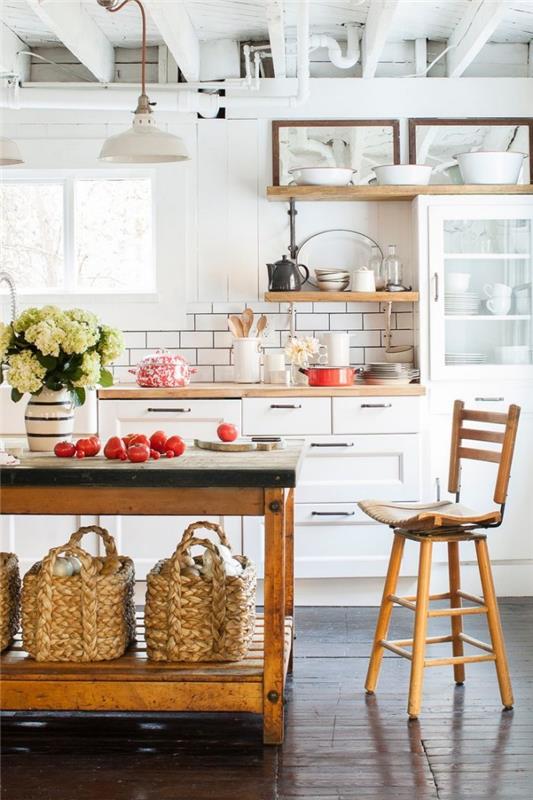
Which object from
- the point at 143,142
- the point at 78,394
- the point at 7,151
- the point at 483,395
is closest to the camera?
the point at 78,394

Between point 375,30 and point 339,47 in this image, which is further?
point 339,47

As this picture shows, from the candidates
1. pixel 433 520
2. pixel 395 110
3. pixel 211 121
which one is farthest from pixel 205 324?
pixel 433 520

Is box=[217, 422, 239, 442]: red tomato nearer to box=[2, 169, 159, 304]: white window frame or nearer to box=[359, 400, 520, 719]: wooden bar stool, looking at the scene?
box=[359, 400, 520, 719]: wooden bar stool

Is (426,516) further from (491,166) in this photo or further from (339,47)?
(339,47)

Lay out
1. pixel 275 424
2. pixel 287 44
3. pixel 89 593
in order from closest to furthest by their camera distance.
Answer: pixel 89 593 → pixel 275 424 → pixel 287 44

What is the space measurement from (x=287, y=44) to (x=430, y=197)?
1236 millimetres

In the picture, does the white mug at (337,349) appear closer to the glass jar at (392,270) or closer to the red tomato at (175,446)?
the glass jar at (392,270)

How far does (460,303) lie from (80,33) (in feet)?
7.77

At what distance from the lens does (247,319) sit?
19.6 feet

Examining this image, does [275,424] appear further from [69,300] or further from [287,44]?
[287,44]

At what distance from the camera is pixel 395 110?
5984mm

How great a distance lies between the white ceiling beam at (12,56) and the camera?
5637 millimetres

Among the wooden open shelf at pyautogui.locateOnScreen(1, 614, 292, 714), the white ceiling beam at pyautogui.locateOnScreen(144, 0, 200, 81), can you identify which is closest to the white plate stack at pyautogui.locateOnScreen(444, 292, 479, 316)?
the white ceiling beam at pyautogui.locateOnScreen(144, 0, 200, 81)

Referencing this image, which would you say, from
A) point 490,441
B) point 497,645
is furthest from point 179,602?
point 490,441
